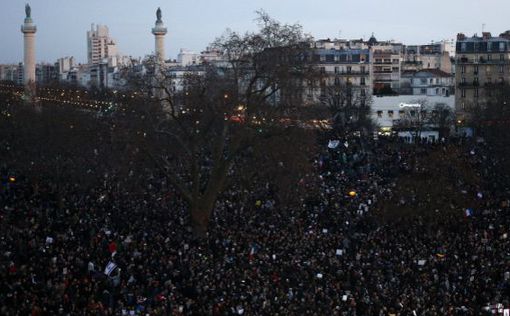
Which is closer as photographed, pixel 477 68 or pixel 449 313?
pixel 449 313

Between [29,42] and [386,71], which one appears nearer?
[29,42]

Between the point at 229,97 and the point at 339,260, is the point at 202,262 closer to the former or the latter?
the point at 339,260

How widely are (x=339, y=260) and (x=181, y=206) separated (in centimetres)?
790

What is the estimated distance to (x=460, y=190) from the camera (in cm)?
3083

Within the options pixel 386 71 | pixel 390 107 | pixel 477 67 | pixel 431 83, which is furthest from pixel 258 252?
pixel 386 71

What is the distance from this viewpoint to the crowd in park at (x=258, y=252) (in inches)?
795

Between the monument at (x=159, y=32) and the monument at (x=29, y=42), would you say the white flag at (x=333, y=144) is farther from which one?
the monument at (x=29, y=42)

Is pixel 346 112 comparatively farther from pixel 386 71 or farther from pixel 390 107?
pixel 386 71

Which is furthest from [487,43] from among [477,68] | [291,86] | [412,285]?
[412,285]

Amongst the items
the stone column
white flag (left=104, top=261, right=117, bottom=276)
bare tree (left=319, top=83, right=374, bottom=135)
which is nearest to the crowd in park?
white flag (left=104, top=261, right=117, bottom=276)

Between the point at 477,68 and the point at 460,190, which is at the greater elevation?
the point at 477,68

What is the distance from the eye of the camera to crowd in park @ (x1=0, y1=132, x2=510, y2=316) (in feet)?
66.2

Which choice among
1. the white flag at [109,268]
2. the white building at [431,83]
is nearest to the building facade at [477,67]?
the white building at [431,83]

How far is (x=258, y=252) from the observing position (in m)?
23.8
